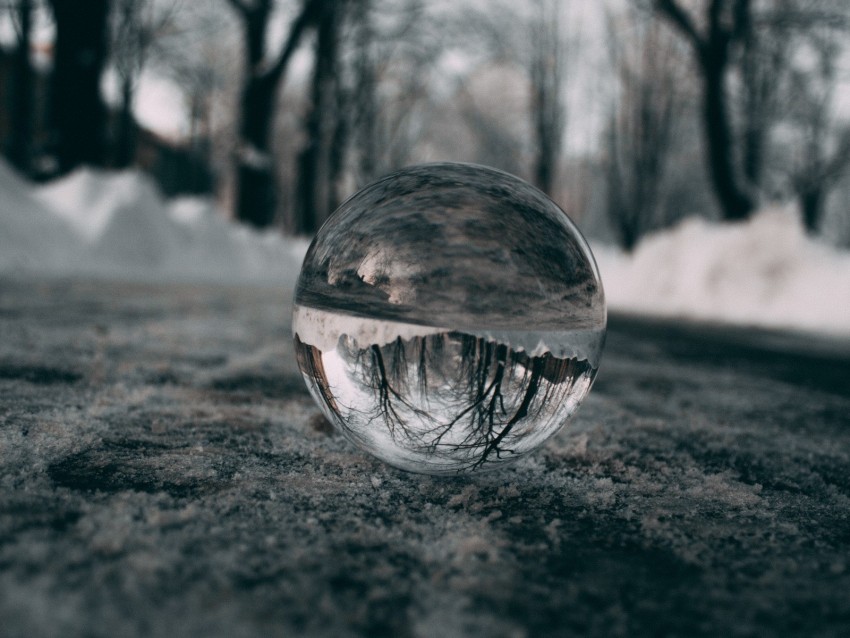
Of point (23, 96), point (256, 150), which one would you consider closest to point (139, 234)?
point (256, 150)

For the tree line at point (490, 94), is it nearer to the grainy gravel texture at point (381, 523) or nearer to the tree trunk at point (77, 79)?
the tree trunk at point (77, 79)

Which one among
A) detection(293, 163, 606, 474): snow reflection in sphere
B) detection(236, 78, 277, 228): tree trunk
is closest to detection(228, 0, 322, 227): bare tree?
detection(236, 78, 277, 228): tree trunk

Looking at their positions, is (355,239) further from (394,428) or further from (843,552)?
(843,552)

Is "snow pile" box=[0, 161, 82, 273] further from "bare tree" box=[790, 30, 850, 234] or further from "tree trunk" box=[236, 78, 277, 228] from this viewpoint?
"bare tree" box=[790, 30, 850, 234]

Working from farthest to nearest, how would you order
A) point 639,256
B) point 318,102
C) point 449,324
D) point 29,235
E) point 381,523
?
point 318,102
point 639,256
point 29,235
point 449,324
point 381,523

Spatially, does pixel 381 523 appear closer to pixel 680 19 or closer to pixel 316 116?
pixel 680 19

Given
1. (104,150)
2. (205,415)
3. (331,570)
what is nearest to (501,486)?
(331,570)
